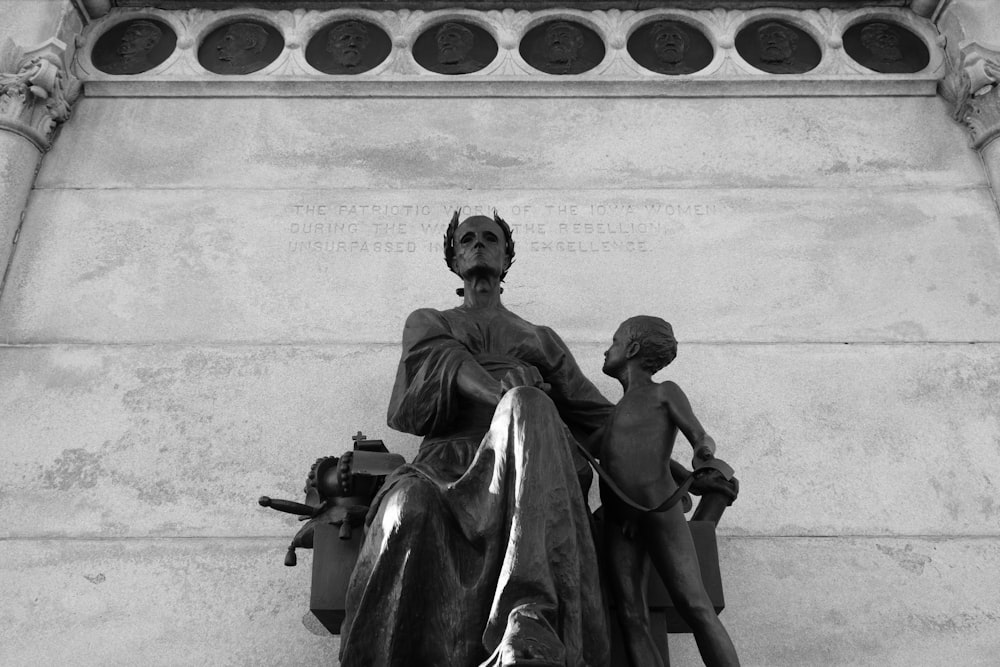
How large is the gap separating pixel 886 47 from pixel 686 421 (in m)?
4.34

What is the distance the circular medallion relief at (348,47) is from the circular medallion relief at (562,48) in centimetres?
97

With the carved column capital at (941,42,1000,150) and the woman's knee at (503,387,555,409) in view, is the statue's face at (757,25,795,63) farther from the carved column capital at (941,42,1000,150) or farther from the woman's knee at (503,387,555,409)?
the woman's knee at (503,387,555,409)

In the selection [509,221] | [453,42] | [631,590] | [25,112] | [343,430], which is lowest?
[631,590]

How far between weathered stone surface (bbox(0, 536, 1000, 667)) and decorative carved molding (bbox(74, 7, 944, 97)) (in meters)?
3.19

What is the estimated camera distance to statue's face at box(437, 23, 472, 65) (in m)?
8.21

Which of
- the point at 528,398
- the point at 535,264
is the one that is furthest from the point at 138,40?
the point at 528,398

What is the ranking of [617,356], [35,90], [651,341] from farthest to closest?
1. [35,90]
2. [617,356]
3. [651,341]

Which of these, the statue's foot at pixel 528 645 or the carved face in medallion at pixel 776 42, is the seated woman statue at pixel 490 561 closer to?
the statue's foot at pixel 528 645


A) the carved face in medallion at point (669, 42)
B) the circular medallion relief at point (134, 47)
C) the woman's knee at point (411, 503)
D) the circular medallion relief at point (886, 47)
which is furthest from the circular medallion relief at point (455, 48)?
the woman's knee at point (411, 503)

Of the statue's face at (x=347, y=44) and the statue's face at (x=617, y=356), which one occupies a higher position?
the statue's face at (x=347, y=44)

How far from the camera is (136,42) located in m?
8.30

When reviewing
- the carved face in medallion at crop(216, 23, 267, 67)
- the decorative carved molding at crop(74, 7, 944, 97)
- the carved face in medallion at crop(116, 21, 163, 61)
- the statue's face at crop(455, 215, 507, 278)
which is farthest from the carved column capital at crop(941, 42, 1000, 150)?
the carved face in medallion at crop(116, 21, 163, 61)

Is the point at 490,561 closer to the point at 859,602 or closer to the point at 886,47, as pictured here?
the point at 859,602

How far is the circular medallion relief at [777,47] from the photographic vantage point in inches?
322
